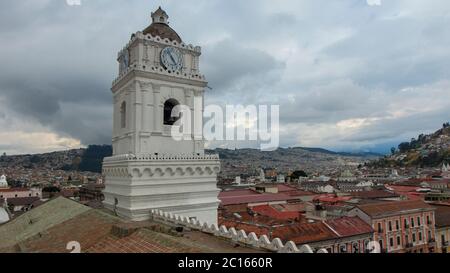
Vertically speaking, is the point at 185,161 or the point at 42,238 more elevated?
the point at 185,161

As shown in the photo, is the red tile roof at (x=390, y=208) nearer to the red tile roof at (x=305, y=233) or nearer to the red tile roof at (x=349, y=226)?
the red tile roof at (x=349, y=226)

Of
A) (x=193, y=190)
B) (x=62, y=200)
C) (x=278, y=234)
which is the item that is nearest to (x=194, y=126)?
(x=193, y=190)

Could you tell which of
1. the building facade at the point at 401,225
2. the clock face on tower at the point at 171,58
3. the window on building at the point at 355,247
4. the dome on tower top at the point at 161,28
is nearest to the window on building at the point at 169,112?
the clock face on tower at the point at 171,58

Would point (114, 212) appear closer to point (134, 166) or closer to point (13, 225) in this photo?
point (134, 166)

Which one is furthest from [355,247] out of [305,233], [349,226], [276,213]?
[276,213]

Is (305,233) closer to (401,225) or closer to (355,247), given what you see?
(355,247)

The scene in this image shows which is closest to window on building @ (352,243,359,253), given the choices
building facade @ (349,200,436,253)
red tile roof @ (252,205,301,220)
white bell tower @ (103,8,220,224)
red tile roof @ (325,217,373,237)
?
red tile roof @ (325,217,373,237)

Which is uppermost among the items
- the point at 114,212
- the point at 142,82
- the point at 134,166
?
the point at 142,82
